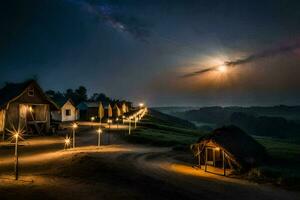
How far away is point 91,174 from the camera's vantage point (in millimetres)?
21438

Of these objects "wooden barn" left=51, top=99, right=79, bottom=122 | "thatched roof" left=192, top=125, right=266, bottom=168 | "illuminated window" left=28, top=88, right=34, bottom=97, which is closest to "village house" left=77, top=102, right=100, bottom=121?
"wooden barn" left=51, top=99, right=79, bottom=122

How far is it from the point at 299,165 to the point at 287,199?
52.3ft

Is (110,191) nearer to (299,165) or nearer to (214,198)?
(214,198)

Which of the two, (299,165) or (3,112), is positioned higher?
(3,112)

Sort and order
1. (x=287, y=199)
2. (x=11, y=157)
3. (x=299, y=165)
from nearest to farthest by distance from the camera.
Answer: (x=287, y=199)
(x=11, y=157)
(x=299, y=165)

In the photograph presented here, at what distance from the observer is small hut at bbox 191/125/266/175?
1158 inches

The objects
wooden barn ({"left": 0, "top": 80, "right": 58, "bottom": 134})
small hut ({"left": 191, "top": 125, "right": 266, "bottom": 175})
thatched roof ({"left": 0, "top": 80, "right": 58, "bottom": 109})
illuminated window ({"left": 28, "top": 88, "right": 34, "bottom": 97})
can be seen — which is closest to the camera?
small hut ({"left": 191, "top": 125, "right": 266, "bottom": 175})

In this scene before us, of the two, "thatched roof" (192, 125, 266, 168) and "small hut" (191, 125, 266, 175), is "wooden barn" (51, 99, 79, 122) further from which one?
"thatched roof" (192, 125, 266, 168)

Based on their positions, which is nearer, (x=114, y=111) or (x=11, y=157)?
(x=11, y=157)

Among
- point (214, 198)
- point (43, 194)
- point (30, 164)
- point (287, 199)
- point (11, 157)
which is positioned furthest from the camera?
point (11, 157)

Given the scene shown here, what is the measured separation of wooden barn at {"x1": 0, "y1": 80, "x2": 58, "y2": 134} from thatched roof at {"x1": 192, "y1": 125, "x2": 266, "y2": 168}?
31.6 metres

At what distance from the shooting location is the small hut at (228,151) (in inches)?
1158

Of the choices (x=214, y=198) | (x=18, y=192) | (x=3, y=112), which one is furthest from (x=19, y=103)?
(x=214, y=198)

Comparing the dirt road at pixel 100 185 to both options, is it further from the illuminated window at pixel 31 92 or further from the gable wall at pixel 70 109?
the gable wall at pixel 70 109
